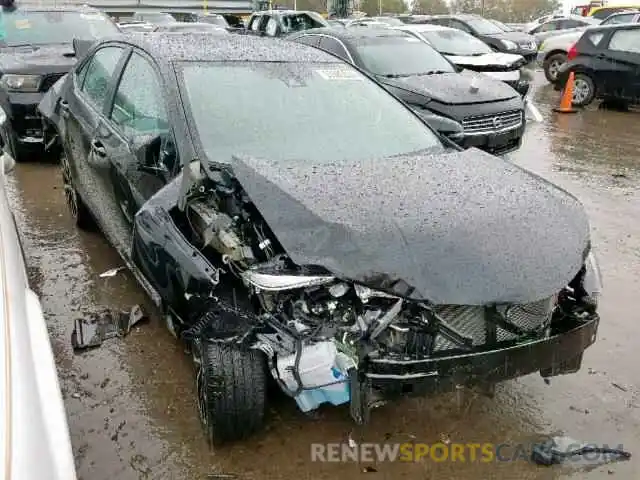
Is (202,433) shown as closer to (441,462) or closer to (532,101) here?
(441,462)

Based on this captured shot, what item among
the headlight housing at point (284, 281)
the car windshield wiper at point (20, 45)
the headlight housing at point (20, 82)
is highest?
the car windshield wiper at point (20, 45)

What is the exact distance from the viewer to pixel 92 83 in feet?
15.0

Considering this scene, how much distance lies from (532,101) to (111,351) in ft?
38.1

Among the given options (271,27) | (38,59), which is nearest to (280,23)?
(271,27)

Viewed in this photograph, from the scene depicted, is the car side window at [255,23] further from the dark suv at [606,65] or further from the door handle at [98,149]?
the door handle at [98,149]

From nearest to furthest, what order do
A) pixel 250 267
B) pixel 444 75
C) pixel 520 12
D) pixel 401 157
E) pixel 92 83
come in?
pixel 250 267
pixel 401 157
pixel 92 83
pixel 444 75
pixel 520 12

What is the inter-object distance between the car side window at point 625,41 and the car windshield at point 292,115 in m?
8.94

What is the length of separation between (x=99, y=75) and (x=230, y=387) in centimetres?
283

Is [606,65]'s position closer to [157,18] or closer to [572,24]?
[572,24]

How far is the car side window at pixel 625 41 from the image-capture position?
36.0 feet

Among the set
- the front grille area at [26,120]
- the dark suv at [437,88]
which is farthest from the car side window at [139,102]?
the dark suv at [437,88]

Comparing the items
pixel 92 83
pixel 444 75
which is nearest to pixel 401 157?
pixel 92 83

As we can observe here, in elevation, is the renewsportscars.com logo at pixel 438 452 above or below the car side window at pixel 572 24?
below

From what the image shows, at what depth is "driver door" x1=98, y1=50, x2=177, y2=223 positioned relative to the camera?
3.22 m
